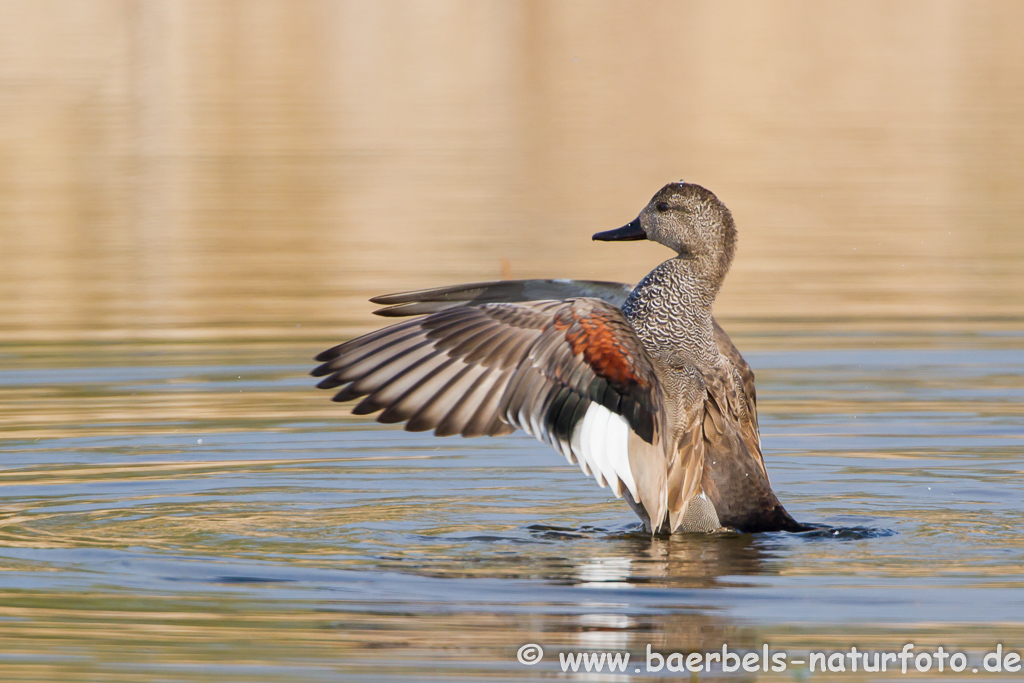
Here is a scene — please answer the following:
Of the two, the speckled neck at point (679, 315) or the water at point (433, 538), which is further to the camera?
the speckled neck at point (679, 315)

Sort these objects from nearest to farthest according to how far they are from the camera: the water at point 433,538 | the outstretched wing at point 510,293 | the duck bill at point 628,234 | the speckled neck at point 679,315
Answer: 1. the water at point 433,538
2. the speckled neck at point 679,315
3. the duck bill at point 628,234
4. the outstretched wing at point 510,293

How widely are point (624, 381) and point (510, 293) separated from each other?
4.84 feet

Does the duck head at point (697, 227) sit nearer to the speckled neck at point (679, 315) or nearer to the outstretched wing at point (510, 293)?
the speckled neck at point (679, 315)

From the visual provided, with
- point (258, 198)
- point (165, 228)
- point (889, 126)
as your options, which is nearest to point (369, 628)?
point (165, 228)

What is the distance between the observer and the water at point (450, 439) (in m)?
5.98

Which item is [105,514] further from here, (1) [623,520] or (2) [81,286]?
(2) [81,286]

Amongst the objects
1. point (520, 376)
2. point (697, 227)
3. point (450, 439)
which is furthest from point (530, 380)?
point (450, 439)

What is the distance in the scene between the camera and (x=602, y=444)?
7047 mm

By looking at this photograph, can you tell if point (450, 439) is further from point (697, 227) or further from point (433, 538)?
point (697, 227)

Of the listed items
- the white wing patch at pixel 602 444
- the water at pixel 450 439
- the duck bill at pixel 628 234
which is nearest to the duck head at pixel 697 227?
the duck bill at pixel 628 234

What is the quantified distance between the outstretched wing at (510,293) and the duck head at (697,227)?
523mm

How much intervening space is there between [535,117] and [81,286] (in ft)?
58.3

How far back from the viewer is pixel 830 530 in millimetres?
7461

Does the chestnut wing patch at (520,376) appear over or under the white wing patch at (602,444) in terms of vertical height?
over
